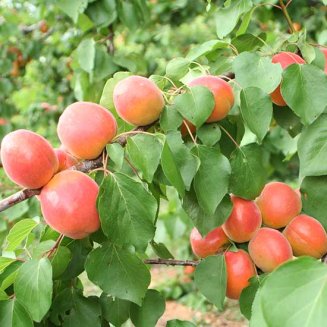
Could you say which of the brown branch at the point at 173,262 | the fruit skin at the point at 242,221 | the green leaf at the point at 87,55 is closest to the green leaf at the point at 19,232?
the brown branch at the point at 173,262

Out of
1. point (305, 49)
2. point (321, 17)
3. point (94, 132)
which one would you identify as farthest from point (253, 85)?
point (321, 17)

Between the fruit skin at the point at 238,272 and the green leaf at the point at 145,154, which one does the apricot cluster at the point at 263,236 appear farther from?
the green leaf at the point at 145,154

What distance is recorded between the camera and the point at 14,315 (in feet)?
2.43

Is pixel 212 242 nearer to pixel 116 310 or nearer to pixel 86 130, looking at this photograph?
pixel 116 310

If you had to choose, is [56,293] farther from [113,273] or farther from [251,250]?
[251,250]

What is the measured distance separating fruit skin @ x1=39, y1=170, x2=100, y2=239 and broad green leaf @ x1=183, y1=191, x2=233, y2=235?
6.5 inches

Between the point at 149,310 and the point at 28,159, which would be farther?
the point at 149,310

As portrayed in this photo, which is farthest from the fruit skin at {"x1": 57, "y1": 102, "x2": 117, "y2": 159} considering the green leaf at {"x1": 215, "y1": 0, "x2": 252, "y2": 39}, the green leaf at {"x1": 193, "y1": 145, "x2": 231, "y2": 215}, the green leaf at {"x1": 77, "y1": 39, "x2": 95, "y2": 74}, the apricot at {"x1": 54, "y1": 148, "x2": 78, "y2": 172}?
the green leaf at {"x1": 77, "y1": 39, "x2": 95, "y2": 74}

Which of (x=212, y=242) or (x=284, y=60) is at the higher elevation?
(x=284, y=60)

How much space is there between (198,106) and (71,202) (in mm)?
235

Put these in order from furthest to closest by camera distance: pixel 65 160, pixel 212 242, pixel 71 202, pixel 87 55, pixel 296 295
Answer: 1. pixel 87 55
2. pixel 212 242
3. pixel 65 160
4. pixel 71 202
5. pixel 296 295

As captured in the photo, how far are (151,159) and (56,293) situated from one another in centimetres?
35

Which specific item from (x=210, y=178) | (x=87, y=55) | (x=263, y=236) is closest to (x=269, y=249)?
(x=263, y=236)

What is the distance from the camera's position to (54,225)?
723 mm
